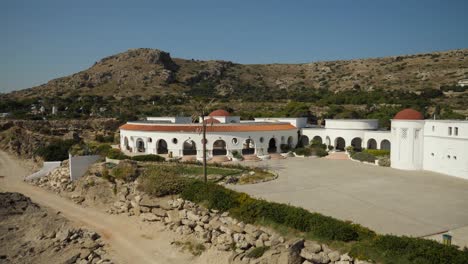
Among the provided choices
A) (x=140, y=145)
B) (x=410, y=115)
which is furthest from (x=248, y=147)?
(x=410, y=115)

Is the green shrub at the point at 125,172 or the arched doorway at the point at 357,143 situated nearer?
the green shrub at the point at 125,172

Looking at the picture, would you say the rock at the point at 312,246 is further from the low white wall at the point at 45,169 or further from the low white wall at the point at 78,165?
the low white wall at the point at 45,169

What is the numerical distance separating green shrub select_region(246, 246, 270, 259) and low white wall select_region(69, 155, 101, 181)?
2164 cm

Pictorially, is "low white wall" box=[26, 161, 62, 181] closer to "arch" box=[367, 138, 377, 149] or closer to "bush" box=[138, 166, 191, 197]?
"bush" box=[138, 166, 191, 197]

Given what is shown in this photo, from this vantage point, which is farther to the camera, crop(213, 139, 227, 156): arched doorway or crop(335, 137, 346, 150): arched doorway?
crop(335, 137, 346, 150): arched doorway

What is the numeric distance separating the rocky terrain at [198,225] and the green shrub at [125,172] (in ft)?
1.95

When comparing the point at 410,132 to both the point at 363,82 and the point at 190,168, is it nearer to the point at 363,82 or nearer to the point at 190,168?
the point at 190,168

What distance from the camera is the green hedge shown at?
49.4 feet

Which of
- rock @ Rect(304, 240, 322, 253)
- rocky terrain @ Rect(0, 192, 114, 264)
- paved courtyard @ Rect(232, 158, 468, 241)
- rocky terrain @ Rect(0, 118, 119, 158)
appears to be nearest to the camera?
rock @ Rect(304, 240, 322, 253)

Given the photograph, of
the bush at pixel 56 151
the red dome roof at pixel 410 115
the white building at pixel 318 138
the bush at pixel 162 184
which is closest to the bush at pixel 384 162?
the white building at pixel 318 138

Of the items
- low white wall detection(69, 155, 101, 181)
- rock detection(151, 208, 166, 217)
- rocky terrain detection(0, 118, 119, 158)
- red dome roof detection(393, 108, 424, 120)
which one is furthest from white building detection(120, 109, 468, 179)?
rocky terrain detection(0, 118, 119, 158)

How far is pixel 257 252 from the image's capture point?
53.5 ft

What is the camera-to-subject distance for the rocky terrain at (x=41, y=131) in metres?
46.8

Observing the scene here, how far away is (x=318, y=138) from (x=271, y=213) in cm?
2818
